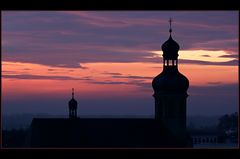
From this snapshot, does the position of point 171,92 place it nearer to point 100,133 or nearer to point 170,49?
point 170,49

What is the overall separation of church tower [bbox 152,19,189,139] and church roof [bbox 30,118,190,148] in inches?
28.2

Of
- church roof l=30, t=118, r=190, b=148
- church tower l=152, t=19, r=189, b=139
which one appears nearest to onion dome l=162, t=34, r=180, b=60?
church tower l=152, t=19, r=189, b=139

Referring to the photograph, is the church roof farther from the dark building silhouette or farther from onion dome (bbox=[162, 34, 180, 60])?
onion dome (bbox=[162, 34, 180, 60])

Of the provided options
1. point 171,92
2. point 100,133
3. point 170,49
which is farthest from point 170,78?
point 100,133

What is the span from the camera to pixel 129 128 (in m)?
29.1

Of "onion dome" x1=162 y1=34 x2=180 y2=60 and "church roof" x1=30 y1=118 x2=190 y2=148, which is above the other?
"onion dome" x1=162 y1=34 x2=180 y2=60

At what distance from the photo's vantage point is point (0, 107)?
5.30ft

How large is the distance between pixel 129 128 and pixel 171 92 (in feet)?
11.3

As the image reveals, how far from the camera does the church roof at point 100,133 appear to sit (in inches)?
1128

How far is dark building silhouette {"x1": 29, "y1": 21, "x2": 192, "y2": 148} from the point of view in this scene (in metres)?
27.5

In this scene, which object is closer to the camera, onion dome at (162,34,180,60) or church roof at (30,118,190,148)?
onion dome at (162,34,180,60)

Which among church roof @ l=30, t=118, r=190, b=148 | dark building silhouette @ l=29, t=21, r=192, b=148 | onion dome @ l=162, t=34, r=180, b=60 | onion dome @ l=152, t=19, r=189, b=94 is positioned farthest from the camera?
church roof @ l=30, t=118, r=190, b=148
